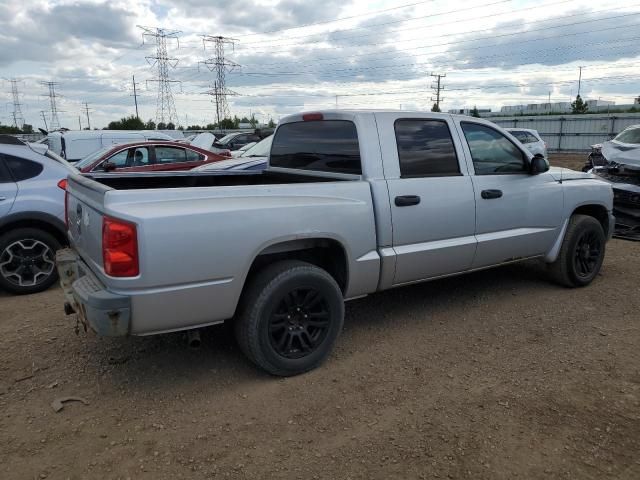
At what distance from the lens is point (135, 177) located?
4.59 m

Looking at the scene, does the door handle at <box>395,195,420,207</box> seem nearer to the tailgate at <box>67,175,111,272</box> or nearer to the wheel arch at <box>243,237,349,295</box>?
the wheel arch at <box>243,237,349,295</box>

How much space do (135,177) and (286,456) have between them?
285 centimetres

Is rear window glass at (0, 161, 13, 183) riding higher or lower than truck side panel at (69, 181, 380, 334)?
higher

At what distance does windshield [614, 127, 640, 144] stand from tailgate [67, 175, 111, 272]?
29.7 ft

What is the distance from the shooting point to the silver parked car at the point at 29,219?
5.45m

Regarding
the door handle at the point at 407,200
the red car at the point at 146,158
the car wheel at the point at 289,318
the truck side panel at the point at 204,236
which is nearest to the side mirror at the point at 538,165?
the door handle at the point at 407,200

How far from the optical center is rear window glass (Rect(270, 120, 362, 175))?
419cm

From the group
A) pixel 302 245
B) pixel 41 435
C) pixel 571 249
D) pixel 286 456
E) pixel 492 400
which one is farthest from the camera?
pixel 571 249

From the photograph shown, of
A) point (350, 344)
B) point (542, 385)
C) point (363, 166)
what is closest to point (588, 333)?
point (542, 385)

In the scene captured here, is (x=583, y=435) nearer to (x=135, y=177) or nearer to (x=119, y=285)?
(x=119, y=285)

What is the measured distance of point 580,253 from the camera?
18.2 ft

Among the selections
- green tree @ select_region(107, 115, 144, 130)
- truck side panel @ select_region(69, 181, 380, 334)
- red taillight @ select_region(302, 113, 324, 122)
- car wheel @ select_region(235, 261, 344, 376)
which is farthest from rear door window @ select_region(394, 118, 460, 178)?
green tree @ select_region(107, 115, 144, 130)

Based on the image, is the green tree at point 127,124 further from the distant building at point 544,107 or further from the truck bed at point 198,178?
the truck bed at point 198,178

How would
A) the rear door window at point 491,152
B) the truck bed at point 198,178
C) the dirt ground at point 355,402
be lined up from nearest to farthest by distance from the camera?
1. the dirt ground at point 355,402
2. the truck bed at point 198,178
3. the rear door window at point 491,152
